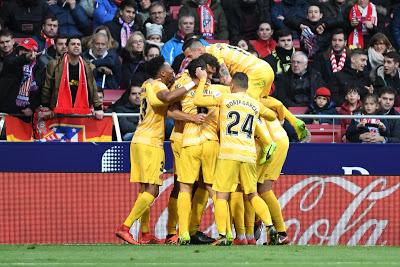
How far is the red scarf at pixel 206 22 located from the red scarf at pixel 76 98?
3.74 meters

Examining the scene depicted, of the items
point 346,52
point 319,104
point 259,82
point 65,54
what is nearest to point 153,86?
point 259,82

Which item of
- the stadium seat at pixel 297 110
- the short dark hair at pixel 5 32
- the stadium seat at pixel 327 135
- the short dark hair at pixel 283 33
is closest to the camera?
the stadium seat at pixel 327 135

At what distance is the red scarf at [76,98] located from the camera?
63.5 feet

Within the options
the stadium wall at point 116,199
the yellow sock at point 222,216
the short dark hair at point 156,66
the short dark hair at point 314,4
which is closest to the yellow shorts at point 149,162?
the short dark hair at point 156,66

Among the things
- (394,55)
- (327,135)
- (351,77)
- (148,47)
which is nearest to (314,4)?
(351,77)

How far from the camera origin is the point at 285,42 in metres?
22.1

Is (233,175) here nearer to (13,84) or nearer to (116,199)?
(116,199)

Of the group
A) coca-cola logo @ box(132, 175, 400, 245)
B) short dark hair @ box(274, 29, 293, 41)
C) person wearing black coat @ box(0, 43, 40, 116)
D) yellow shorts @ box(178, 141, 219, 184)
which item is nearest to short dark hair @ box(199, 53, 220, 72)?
yellow shorts @ box(178, 141, 219, 184)

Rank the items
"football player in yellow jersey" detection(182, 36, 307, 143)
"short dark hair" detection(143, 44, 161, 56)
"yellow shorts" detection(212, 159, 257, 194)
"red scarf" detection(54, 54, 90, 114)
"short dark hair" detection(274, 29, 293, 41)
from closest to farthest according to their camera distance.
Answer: "yellow shorts" detection(212, 159, 257, 194) → "football player in yellow jersey" detection(182, 36, 307, 143) → "red scarf" detection(54, 54, 90, 114) → "short dark hair" detection(143, 44, 161, 56) → "short dark hair" detection(274, 29, 293, 41)

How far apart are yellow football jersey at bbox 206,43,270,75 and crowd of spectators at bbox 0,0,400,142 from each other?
232cm

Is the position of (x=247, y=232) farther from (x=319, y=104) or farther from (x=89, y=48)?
(x=89, y=48)

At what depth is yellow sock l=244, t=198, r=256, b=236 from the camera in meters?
17.5

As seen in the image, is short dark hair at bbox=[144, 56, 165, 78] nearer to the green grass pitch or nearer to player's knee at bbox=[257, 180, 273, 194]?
player's knee at bbox=[257, 180, 273, 194]

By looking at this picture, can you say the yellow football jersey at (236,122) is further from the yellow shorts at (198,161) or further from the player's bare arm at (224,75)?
the player's bare arm at (224,75)
